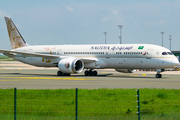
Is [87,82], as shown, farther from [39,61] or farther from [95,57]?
[39,61]

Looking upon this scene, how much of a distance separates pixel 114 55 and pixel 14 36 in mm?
19806

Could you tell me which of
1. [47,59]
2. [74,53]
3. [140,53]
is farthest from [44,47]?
[140,53]

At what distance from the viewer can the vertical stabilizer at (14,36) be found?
48.6m

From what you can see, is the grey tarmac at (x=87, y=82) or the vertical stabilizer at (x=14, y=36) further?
the vertical stabilizer at (x=14, y=36)

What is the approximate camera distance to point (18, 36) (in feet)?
161

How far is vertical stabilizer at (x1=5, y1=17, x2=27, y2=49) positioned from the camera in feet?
160

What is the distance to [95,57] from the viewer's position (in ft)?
133

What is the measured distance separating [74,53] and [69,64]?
4912 mm

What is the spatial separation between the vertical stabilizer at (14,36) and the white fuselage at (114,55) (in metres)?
3.88

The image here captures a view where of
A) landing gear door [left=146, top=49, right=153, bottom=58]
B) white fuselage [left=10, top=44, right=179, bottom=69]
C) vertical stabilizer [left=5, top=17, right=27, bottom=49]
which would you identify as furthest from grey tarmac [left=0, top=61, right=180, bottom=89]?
vertical stabilizer [left=5, top=17, right=27, bottom=49]

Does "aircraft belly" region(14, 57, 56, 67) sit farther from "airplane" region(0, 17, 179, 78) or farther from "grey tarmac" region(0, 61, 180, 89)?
"grey tarmac" region(0, 61, 180, 89)

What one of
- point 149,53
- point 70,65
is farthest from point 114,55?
point 70,65

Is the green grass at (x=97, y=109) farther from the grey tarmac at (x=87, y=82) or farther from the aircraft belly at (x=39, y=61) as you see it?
the aircraft belly at (x=39, y=61)

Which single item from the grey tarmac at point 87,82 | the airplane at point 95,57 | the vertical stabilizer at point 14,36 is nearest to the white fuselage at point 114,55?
the airplane at point 95,57
